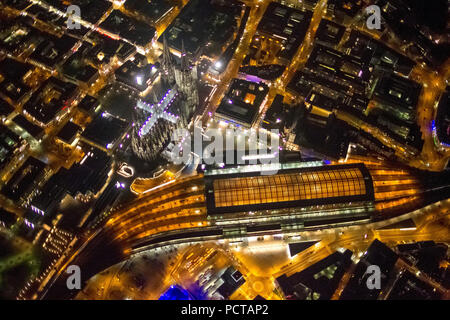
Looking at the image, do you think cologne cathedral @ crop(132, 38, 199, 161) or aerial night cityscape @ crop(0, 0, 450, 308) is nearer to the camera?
aerial night cityscape @ crop(0, 0, 450, 308)

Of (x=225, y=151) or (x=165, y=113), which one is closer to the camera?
(x=165, y=113)

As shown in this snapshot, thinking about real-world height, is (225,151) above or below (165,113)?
below

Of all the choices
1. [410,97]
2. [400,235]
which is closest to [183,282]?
[400,235]

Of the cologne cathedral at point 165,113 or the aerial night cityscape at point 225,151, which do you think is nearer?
the aerial night cityscape at point 225,151
